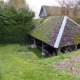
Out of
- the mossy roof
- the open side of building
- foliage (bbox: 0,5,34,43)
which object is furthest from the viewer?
foliage (bbox: 0,5,34,43)

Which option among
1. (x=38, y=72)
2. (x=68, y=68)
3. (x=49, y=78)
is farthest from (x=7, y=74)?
(x=68, y=68)

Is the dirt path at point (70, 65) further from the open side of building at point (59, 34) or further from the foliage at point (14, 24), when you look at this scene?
the foliage at point (14, 24)

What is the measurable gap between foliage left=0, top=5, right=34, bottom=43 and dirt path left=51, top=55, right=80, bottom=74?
7793 millimetres

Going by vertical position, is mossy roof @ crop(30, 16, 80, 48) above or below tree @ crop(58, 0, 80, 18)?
below

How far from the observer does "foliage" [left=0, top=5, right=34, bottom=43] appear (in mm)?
14266

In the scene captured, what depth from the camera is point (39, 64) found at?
25.6 feet

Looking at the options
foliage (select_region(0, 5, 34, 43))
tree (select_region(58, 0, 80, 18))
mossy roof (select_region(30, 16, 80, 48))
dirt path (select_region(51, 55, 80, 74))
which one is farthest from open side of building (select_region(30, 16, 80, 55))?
tree (select_region(58, 0, 80, 18))

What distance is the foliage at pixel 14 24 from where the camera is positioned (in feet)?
46.8

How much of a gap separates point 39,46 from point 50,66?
801cm

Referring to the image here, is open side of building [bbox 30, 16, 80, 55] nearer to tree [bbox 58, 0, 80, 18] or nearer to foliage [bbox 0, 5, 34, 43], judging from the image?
foliage [bbox 0, 5, 34, 43]

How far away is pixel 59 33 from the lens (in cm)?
1195

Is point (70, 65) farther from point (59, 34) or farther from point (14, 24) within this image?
point (14, 24)

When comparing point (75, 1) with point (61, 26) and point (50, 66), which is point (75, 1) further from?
point (50, 66)

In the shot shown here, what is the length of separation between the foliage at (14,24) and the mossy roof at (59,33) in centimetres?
160
